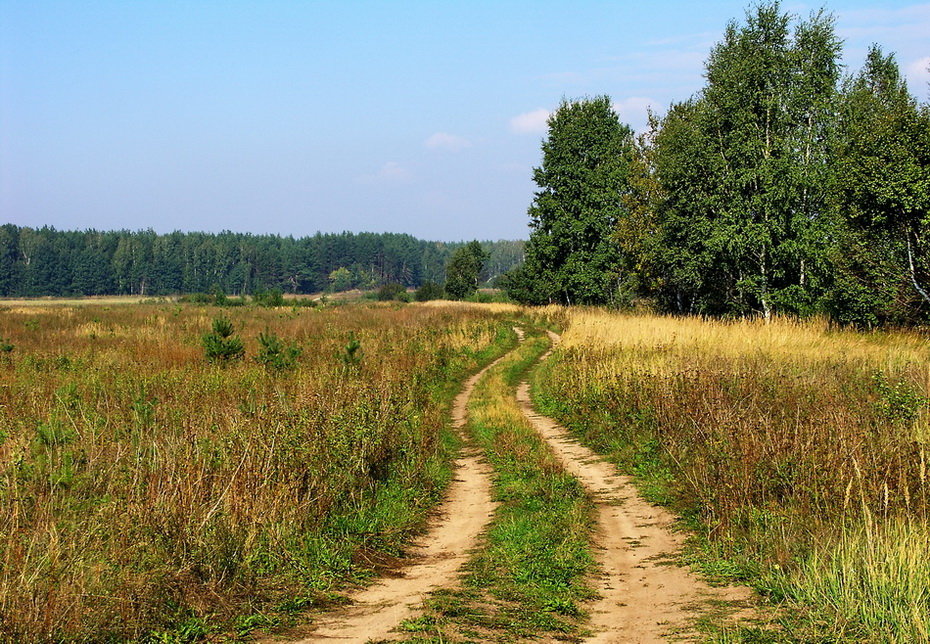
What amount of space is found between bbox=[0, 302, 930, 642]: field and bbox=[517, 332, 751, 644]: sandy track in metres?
0.15

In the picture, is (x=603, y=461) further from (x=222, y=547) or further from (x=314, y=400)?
(x=222, y=547)

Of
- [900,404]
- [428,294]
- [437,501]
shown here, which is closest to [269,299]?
[428,294]

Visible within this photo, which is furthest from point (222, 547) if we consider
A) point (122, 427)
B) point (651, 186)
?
point (651, 186)

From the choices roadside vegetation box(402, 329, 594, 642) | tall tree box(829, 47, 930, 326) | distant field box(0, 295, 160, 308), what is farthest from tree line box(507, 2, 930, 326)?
distant field box(0, 295, 160, 308)

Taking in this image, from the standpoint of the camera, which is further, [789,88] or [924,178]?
[789,88]

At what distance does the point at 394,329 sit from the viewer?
29531 millimetres

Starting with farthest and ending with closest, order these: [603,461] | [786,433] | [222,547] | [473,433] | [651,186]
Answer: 1. [651,186]
2. [473,433]
3. [603,461]
4. [786,433]
5. [222,547]

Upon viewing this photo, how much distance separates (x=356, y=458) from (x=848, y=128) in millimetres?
26162

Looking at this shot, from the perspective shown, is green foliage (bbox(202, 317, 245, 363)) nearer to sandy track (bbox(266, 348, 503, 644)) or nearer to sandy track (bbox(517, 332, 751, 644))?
sandy track (bbox(266, 348, 503, 644))

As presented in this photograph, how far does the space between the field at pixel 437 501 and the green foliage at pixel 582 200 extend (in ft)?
110

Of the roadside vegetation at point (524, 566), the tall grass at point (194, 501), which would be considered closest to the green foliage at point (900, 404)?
the roadside vegetation at point (524, 566)

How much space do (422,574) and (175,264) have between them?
171 metres

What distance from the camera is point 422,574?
6.62 meters

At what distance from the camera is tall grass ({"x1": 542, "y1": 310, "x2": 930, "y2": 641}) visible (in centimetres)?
509
